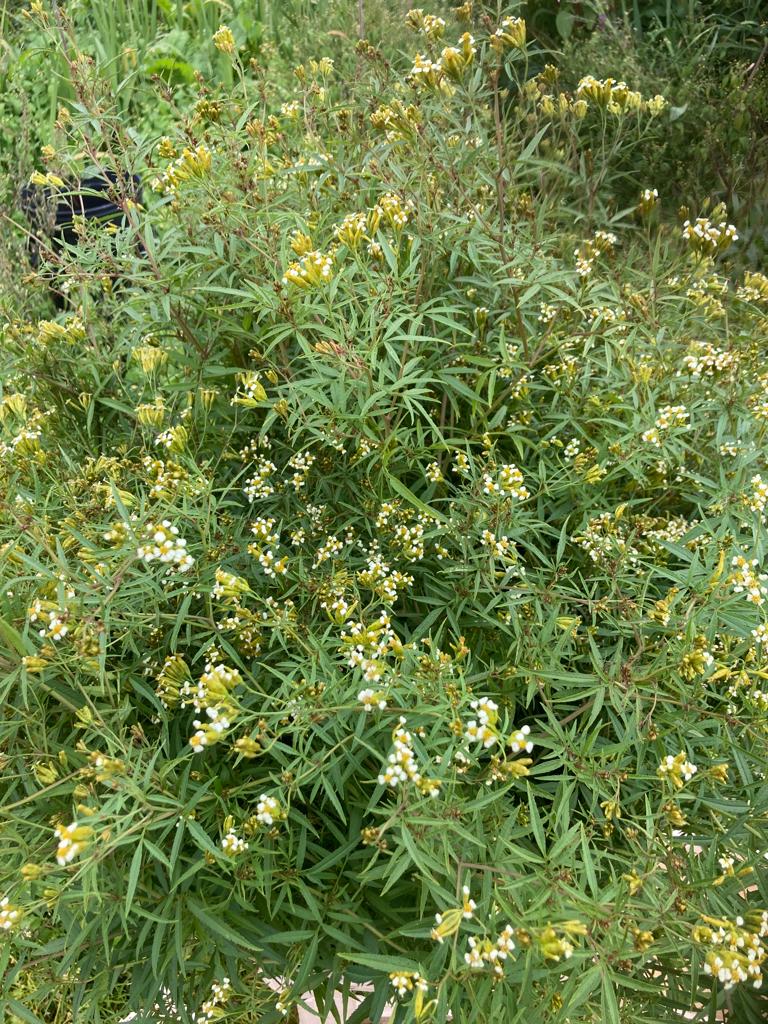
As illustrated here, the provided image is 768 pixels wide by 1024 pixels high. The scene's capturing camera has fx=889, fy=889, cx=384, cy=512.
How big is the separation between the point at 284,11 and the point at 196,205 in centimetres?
358

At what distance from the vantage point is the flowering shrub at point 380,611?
122 cm

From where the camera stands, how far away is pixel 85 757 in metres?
1.39

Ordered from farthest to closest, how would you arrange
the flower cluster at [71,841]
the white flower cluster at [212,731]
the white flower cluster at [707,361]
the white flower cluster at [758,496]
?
the white flower cluster at [707,361]
the white flower cluster at [758,496]
the white flower cluster at [212,731]
the flower cluster at [71,841]

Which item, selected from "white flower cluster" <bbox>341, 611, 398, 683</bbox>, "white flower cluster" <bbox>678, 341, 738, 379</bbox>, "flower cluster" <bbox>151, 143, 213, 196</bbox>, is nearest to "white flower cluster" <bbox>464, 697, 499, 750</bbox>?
"white flower cluster" <bbox>341, 611, 398, 683</bbox>

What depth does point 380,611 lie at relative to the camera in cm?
157

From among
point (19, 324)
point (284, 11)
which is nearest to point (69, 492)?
point (19, 324)

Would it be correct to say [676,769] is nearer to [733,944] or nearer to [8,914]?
[733,944]

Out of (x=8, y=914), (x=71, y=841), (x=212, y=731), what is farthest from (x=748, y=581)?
(x=8, y=914)

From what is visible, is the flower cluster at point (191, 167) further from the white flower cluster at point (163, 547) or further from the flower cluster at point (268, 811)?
the flower cluster at point (268, 811)

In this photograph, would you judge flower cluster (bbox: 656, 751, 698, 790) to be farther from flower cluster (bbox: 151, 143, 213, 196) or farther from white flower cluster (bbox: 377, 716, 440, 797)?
flower cluster (bbox: 151, 143, 213, 196)

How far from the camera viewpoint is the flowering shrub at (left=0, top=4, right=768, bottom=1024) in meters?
1.22

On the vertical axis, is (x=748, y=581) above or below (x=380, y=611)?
above

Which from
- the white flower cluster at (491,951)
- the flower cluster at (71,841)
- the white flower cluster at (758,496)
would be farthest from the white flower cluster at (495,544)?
the flower cluster at (71,841)

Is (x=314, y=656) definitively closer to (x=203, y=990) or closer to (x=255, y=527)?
(x=255, y=527)
